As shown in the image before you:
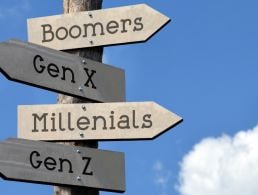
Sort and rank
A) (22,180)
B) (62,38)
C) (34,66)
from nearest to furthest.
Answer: (22,180) → (34,66) → (62,38)

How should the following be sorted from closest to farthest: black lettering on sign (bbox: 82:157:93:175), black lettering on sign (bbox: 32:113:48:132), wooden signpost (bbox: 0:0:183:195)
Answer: wooden signpost (bbox: 0:0:183:195) → black lettering on sign (bbox: 82:157:93:175) → black lettering on sign (bbox: 32:113:48:132)

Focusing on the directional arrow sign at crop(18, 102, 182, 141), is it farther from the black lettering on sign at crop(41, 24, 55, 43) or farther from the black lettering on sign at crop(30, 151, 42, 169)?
the black lettering on sign at crop(41, 24, 55, 43)

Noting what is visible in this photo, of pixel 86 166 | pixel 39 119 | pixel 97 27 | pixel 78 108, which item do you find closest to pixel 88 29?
pixel 97 27

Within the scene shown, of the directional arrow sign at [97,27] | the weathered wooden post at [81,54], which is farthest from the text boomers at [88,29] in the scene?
the weathered wooden post at [81,54]

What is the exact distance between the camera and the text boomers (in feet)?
16.8

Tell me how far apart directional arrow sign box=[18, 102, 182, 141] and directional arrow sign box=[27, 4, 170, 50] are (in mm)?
509

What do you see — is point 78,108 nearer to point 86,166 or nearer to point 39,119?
point 39,119

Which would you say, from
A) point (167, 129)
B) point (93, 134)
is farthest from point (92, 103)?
point (167, 129)

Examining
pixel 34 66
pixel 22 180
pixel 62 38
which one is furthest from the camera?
pixel 62 38

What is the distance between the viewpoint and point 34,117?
4898mm

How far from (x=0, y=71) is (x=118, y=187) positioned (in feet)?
3.54

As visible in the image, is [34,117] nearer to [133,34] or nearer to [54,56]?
[54,56]

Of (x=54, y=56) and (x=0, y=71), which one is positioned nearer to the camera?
(x=0, y=71)

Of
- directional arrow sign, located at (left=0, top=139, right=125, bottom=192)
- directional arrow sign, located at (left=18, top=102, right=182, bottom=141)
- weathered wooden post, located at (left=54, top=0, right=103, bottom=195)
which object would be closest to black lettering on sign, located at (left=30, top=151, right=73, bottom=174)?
directional arrow sign, located at (left=0, top=139, right=125, bottom=192)
